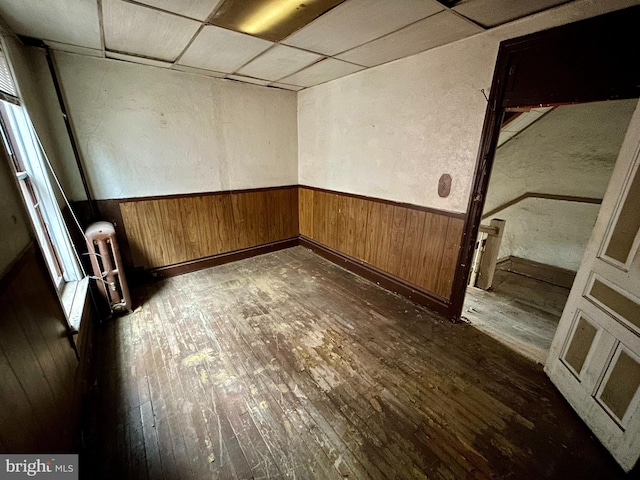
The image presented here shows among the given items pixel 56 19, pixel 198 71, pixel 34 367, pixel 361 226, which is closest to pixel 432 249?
pixel 361 226

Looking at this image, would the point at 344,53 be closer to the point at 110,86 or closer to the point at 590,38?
the point at 590,38

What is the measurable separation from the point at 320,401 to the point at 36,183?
2911 millimetres

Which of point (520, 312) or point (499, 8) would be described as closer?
point (499, 8)

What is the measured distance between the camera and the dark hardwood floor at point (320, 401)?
1.41 metres

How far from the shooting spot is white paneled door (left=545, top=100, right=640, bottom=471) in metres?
1.36

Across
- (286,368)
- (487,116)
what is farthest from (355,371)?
(487,116)

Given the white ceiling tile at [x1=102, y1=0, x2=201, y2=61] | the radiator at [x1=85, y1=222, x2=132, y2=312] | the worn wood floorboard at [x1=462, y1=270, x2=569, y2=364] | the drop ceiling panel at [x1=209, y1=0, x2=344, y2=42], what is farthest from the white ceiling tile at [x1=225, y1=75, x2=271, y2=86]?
the worn wood floorboard at [x1=462, y1=270, x2=569, y2=364]

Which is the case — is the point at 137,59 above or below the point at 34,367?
above

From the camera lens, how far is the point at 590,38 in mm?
1573

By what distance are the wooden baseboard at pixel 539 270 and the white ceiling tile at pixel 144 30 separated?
17.2 feet

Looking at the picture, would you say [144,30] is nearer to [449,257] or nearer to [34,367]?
[34,367]

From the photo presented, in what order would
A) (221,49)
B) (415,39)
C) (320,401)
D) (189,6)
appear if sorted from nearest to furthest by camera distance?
1. (189,6)
2. (320,401)
3. (415,39)
4. (221,49)

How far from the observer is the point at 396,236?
10.0ft

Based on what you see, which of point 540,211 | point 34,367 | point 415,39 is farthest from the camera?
point 540,211
